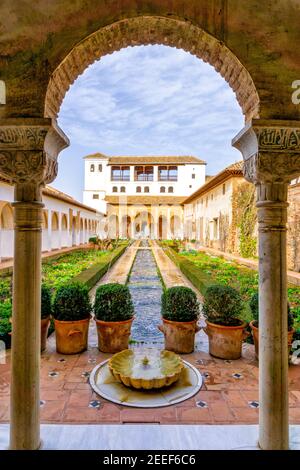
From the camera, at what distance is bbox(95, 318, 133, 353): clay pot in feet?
13.7

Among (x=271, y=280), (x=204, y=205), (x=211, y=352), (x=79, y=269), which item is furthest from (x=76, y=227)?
(x=271, y=280)

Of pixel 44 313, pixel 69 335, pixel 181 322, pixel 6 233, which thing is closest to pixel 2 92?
pixel 44 313

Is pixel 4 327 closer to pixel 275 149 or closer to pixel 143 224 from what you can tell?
pixel 275 149

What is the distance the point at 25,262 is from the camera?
2.20 m

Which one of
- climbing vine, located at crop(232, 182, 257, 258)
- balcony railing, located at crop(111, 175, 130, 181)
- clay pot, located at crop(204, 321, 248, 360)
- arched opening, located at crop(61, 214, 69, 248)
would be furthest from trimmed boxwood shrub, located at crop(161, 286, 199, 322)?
balcony railing, located at crop(111, 175, 130, 181)

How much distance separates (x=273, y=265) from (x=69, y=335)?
3162mm

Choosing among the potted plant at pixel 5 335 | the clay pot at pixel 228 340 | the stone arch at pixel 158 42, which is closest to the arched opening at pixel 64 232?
the potted plant at pixel 5 335

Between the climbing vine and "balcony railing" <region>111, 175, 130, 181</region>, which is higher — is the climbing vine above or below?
below

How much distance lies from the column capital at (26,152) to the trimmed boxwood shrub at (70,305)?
2.35 metres

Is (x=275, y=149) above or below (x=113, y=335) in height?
above

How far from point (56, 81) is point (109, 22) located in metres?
0.61

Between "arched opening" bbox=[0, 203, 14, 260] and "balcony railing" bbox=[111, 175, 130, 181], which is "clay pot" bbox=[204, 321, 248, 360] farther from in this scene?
"balcony railing" bbox=[111, 175, 130, 181]

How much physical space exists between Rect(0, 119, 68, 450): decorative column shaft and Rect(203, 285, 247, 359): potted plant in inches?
105

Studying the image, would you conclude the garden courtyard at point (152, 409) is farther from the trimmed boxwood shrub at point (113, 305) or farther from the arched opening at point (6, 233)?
the arched opening at point (6, 233)
